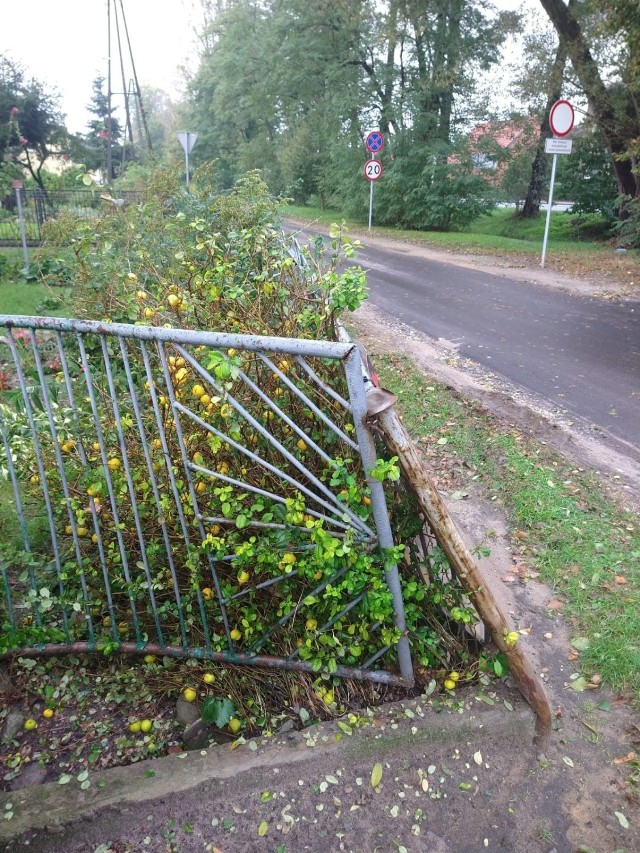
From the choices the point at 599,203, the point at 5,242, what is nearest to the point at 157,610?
the point at 5,242

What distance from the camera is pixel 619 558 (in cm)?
380

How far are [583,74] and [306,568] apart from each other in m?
19.0

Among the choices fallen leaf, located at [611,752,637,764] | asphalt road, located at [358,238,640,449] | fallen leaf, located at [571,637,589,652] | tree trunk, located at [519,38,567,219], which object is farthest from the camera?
tree trunk, located at [519,38,567,219]

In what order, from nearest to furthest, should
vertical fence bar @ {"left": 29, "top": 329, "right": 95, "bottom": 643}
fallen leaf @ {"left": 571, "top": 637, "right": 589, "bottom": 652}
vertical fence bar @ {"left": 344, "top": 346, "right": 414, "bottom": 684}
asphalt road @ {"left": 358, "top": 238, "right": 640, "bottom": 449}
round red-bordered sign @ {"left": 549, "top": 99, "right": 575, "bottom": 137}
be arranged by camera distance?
1. vertical fence bar @ {"left": 344, "top": 346, "right": 414, "bottom": 684}
2. vertical fence bar @ {"left": 29, "top": 329, "right": 95, "bottom": 643}
3. fallen leaf @ {"left": 571, "top": 637, "right": 589, "bottom": 652}
4. asphalt road @ {"left": 358, "top": 238, "right": 640, "bottom": 449}
5. round red-bordered sign @ {"left": 549, "top": 99, "right": 575, "bottom": 137}

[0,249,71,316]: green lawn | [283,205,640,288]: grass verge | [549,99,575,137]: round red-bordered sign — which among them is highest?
[549,99,575,137]: round red-bordered sign

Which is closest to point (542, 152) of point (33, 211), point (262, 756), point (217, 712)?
point (33, 211)

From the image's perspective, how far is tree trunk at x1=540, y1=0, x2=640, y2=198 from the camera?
17.3 meters

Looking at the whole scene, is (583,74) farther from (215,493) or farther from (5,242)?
(215,493)

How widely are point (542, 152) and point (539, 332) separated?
1721 cm

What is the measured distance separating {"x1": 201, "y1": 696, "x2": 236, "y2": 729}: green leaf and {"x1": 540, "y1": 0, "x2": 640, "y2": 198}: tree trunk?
1820 cm

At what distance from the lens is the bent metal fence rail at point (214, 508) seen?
2.32m

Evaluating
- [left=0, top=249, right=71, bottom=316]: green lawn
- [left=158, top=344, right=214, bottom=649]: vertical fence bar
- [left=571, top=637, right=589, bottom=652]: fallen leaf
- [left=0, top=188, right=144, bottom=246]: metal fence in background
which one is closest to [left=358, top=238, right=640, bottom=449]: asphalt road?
[left=571, top=637, right=589, bottom=652]: fallen leaf

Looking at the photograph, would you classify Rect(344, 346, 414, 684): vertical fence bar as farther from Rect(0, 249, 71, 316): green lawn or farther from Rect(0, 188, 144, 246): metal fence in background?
Rect(0, 188, 144, 246): metal fence in background

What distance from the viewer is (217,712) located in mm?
2568
